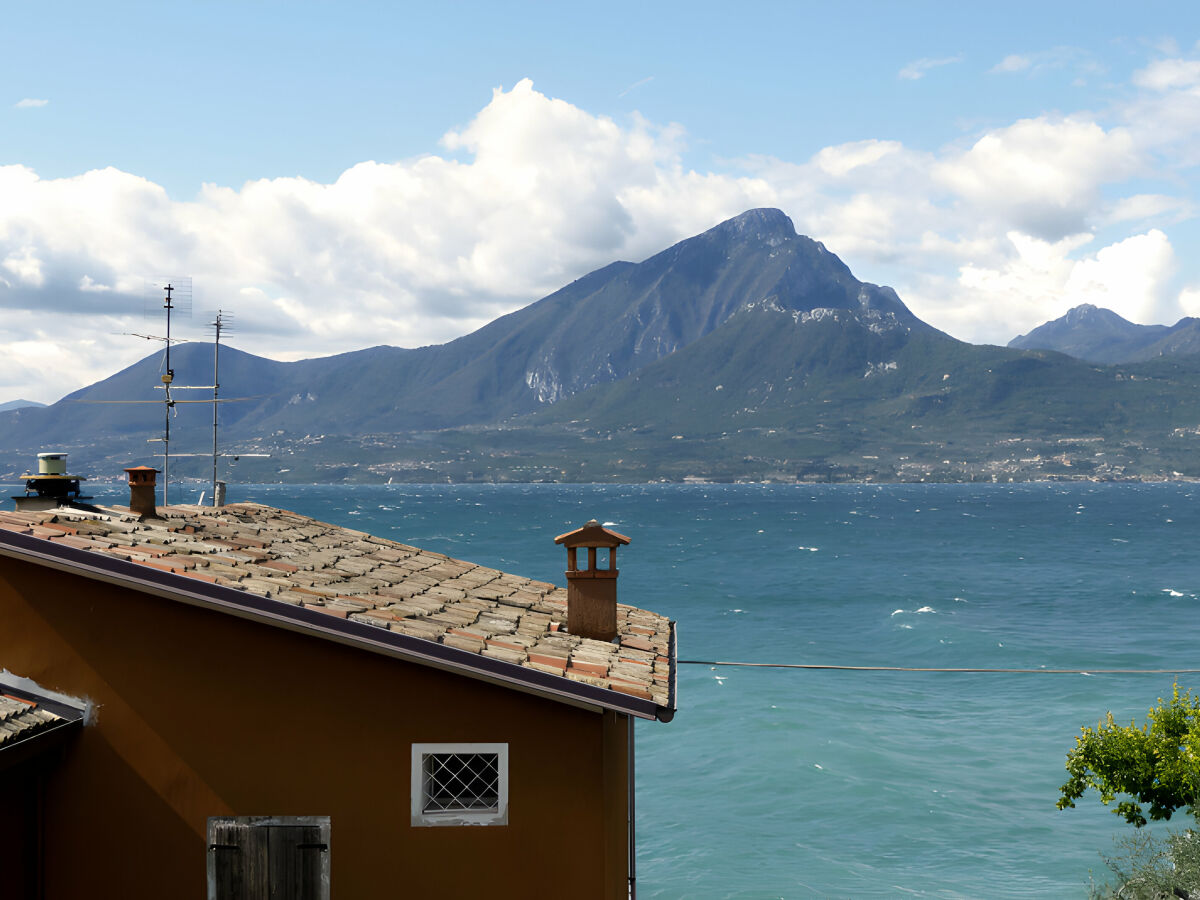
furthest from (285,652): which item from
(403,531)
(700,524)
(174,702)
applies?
(700,524)

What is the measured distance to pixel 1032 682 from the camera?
4488cm

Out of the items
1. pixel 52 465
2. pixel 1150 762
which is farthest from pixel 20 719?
pixel 1150 762

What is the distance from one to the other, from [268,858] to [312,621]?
7.88 ft

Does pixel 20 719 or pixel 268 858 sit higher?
pixel 20 719

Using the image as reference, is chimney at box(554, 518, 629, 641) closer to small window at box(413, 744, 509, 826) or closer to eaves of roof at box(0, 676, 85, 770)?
small window at box(413, 744, 509, 826)

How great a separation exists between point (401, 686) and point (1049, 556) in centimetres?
10885

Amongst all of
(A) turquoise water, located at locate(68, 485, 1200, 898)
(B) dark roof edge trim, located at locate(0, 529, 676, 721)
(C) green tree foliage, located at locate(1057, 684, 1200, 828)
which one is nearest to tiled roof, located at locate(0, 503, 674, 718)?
(B) dark roof edge trim, located at locate(0, 529, 676, 721)

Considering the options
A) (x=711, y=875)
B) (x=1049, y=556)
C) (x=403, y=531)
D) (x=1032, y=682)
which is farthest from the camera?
(x=403, y=531)

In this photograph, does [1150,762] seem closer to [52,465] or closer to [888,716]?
[52,465]

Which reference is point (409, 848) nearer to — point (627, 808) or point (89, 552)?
point (627, 808)

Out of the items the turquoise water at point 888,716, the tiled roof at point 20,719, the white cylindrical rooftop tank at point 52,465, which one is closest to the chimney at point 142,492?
the white cylindrical rooftop tank at point 52,465

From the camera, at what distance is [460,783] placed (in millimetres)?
A: 9875

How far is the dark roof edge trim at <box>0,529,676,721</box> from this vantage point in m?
9.27

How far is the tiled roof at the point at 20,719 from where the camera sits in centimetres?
857
